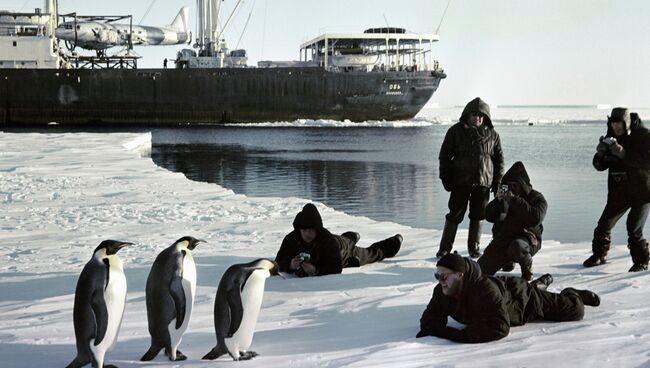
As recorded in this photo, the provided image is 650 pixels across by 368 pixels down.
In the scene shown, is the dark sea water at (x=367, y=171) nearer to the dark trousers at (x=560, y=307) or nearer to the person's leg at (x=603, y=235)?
the person's leg at (x=603, y=235)

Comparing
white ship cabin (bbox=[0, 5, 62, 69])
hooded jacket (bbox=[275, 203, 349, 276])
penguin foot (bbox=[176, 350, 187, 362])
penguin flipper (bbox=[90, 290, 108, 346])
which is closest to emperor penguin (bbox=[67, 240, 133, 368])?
penguin flipper (bbox=[90, 290, 108, 346])

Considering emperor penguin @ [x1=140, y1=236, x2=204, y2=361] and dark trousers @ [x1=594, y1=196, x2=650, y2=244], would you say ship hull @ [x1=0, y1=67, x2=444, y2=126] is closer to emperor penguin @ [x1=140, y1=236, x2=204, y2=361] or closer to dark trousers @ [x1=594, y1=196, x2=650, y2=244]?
dark trousers @ [x1=594, y1=196, x2=650, y2=244]

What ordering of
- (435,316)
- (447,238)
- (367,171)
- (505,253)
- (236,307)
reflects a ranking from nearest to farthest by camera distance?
(236,307) → (435,316) → (505,253) → (447,238) → (367,171)

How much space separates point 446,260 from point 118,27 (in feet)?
167

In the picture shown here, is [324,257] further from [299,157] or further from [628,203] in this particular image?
[299,157]

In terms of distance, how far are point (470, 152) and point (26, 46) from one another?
46.9 m

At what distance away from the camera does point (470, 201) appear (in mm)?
6715

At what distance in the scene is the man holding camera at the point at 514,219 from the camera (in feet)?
18.6

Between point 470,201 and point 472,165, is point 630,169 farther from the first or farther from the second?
point 470,201

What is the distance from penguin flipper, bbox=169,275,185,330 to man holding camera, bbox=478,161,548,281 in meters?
2.46

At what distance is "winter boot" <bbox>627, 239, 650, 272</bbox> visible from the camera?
595 centimetres

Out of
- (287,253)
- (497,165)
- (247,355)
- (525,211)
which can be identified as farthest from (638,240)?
(247,355)

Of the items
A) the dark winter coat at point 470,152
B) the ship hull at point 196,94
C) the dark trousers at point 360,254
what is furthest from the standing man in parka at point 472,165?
the ship hull at point 196,94

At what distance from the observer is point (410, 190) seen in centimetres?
1662
